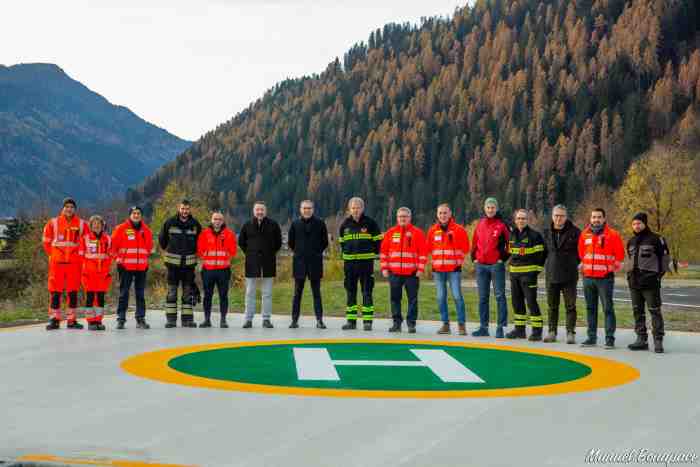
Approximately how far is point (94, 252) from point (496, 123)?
487 ft

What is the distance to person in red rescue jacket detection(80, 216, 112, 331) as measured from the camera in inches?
526

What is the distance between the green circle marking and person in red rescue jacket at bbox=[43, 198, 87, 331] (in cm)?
369

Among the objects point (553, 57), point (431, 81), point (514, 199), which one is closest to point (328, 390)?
point (514, 199)

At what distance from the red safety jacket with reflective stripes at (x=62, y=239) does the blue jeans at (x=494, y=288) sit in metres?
6.75

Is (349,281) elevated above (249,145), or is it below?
below

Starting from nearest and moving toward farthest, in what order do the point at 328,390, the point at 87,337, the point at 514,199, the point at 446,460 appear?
the point at 446,460, the point at 328,390, the point at 87,337, the point at 514,199

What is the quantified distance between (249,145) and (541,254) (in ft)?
605

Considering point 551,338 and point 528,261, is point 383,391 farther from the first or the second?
point 528,261

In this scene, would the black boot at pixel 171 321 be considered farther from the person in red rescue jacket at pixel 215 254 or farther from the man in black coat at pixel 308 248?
the man in black coat at pixel 308 248

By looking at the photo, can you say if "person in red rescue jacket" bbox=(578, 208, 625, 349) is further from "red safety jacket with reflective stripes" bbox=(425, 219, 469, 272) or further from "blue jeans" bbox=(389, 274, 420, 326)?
"blue jeans" bbox=(389, 274, 420, 326)

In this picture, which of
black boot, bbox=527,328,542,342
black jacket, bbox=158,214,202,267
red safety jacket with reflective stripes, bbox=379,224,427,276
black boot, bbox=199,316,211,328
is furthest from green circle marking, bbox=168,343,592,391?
black jacket, bbox=158,214,202,267

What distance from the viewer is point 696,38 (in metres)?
173

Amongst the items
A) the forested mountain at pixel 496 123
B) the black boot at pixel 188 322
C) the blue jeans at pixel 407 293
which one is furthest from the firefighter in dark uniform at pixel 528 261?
the forested mountain at pixel 496 123

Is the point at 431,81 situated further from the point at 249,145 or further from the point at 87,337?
the point at 87,337
